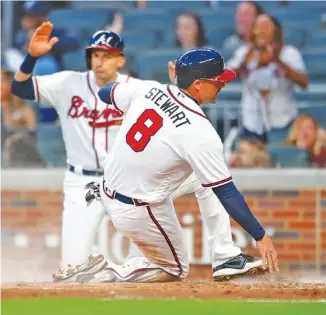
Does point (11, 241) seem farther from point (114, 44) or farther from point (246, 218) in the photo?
point (246, 218)

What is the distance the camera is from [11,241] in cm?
1019

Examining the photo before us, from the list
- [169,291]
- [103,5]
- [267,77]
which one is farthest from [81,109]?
[103,5]

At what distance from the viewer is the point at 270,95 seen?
10094 millimetres

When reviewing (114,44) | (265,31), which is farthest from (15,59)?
(114,44)

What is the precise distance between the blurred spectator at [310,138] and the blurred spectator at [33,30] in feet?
8.19

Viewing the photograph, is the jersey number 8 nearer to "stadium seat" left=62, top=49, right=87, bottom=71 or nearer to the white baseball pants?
the white baseball pants

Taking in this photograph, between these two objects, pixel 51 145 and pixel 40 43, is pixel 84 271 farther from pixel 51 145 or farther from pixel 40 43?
pixel 51 145

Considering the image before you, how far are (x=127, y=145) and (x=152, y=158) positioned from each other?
0.63 feet

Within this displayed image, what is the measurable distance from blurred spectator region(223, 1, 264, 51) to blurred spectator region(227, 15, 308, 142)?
7cm

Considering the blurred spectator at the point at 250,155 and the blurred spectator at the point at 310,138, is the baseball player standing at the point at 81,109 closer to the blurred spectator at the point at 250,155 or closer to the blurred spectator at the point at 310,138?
the blurred spectator at the point at 250,155

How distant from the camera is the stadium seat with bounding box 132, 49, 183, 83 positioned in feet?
34.5

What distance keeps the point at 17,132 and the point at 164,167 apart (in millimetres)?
4649

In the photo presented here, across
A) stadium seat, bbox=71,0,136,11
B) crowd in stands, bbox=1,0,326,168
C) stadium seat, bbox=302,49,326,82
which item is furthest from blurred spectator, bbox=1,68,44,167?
stadium seat, bbox=302,49,326,82

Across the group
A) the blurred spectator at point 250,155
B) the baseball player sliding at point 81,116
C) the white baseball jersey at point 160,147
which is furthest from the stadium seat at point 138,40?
the white baseball jersey at point 160,147
